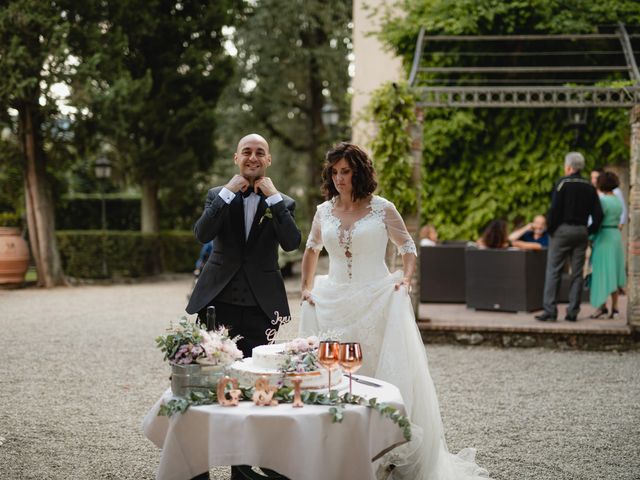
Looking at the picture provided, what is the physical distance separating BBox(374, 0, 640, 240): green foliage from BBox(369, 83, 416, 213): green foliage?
11.7ft

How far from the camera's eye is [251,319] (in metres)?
4.30

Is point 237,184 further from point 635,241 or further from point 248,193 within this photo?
point 635,241

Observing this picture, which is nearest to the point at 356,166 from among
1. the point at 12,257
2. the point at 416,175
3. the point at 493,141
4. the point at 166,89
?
the point at 416,175

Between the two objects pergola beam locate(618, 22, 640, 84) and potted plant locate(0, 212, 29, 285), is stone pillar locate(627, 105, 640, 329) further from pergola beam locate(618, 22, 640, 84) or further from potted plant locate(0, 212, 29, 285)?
potted plant locate(0, 212, 29, 285)

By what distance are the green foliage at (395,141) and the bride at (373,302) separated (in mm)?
4079

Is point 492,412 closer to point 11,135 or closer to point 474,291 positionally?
point 474,291

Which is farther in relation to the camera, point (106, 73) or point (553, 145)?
point (106, 73)

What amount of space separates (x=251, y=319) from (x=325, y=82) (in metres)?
18.1

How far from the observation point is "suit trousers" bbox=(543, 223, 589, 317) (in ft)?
29.6

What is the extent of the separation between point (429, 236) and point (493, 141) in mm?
2197

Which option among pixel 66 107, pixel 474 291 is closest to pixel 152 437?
pixel 474 291

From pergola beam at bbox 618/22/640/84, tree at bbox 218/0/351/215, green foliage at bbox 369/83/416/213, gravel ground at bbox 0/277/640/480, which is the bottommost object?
gravel ground at bbox 0/277/640/480

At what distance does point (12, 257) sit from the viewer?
15.6 metres

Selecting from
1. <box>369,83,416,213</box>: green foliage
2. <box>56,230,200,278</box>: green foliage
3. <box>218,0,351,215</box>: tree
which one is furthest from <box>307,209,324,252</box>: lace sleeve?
<box>218,0,351,215</box>: tree
